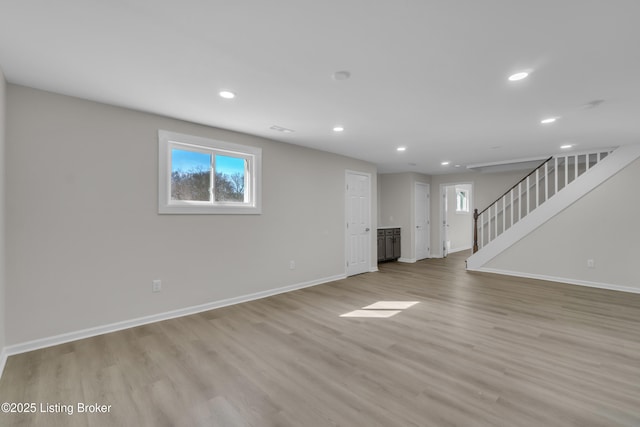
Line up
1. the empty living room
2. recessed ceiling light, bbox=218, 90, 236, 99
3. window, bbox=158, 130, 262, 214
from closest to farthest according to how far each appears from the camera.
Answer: the empty living room
recessed ceiling light, bbox=218, 90, 236, 99
window, bbox=158, 130, 262, 214

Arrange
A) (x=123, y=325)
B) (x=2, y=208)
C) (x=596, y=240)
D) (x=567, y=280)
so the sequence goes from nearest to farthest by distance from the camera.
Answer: (x=2, y=208), (x=123, y=325), (x=596, y=240), (x=567, y=280)

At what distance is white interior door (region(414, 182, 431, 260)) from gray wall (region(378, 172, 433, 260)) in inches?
9.0

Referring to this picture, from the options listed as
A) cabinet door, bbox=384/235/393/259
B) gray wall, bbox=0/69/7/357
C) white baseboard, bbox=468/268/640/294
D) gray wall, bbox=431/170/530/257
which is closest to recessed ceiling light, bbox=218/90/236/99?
gray wall, bbox=0/69/7/357

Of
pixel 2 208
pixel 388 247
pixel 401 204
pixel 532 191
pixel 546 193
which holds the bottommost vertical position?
pixel 388 247

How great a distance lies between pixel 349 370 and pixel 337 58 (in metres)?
2.47

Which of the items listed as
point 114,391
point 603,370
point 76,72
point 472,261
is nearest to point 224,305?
point 114,391

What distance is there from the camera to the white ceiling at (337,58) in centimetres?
161

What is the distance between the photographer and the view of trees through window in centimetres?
355

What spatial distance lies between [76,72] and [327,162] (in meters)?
3.69

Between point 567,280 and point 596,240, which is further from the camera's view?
point 567,280

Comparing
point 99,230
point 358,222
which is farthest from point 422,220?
point 99,230

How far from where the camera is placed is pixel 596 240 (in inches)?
195

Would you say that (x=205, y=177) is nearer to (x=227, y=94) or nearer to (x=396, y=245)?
(x=227, y=94)

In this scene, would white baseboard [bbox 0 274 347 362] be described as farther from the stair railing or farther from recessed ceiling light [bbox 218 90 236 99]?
the stair railing
